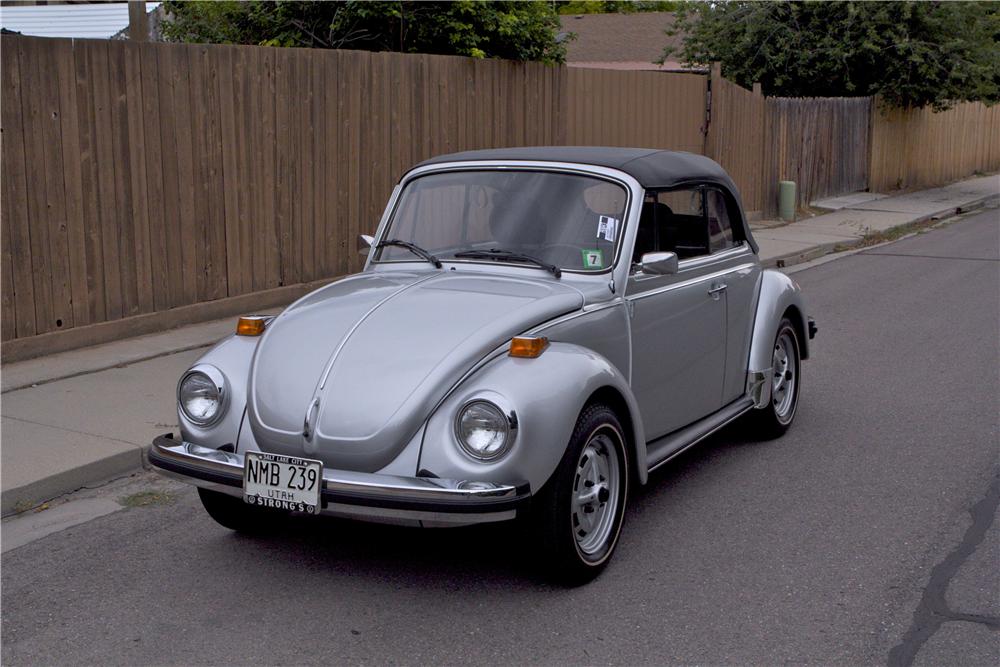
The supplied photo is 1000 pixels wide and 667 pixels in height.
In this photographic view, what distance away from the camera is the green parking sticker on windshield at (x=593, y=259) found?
204 inches

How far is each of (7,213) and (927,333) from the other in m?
7.76

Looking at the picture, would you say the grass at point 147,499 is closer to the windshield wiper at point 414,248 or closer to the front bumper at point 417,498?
the windshield wiper at point 414,248

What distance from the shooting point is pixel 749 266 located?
651 centimetres

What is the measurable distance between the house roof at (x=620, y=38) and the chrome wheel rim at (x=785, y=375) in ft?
88.4

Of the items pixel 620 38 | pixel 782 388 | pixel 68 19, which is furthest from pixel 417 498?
pixel 620 38

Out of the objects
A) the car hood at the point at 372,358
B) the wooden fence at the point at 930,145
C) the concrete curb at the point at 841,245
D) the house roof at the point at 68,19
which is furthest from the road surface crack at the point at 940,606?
the wooden fence at the point at 930,145

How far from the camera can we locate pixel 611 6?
2232 inches

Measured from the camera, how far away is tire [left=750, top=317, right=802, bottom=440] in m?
6.57

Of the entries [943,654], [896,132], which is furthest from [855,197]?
[943,654]

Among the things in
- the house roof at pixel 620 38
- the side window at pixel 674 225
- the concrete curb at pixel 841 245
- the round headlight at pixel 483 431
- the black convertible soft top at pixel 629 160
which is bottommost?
the concrete curb at pixel 841 245

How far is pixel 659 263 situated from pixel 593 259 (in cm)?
31

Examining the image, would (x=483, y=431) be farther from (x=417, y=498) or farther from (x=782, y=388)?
(x=782, y=388)

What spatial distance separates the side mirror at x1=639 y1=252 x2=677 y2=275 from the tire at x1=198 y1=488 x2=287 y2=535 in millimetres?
2074

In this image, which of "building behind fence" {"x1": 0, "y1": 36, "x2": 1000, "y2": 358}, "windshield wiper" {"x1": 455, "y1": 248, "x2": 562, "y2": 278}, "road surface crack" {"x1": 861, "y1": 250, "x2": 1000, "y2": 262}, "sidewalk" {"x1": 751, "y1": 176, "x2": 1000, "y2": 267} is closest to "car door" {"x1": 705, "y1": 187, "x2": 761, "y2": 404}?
"windshield wiper" {"x1": 455, "y1": 248, "x2": 562, "y2": 278}
